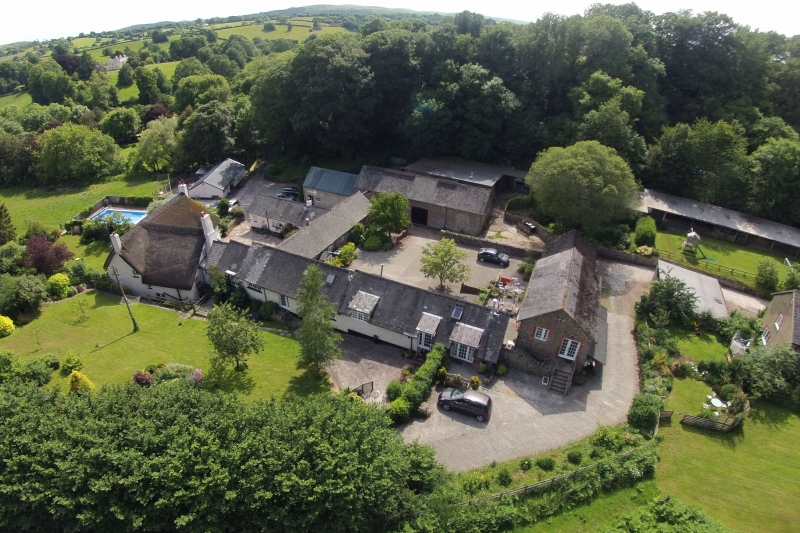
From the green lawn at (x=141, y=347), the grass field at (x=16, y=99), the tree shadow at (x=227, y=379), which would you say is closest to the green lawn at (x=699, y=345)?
the green lawn at (x=141, y=347)

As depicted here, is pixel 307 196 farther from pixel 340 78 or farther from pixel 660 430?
pixel 660 430

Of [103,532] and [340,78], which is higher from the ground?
[340,78]

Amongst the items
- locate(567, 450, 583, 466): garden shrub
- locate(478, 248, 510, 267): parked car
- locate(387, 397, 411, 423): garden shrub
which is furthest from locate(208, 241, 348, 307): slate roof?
locate(567, 450, 583, 466): garden shrub

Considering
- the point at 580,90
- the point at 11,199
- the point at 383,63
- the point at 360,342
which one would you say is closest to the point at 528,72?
the point at 580,90

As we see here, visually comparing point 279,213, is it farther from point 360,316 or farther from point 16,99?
point 16,99

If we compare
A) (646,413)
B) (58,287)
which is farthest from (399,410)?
(58,287)

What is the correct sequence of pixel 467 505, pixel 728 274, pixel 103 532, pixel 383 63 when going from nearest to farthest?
pixel 103 532, pixel 467 505, pixel 728 274, pixel 383 63
